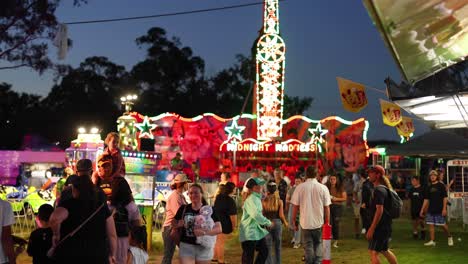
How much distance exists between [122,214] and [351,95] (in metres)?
18.2

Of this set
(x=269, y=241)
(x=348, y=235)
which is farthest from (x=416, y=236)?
(x=269, y=241)

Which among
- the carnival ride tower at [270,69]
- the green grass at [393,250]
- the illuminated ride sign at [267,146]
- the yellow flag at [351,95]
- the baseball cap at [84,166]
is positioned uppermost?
the carnival ride tower at [270,69]

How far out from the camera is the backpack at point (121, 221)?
695 cm

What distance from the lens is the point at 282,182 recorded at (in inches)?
645

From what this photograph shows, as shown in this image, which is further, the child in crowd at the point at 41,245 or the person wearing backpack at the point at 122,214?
the person wearing backpack at the point at 122,214

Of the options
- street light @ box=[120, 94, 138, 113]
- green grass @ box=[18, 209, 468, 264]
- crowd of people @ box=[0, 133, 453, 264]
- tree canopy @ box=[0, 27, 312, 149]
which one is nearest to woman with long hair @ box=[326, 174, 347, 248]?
green grass @ box=[18, 209, 468, 264]

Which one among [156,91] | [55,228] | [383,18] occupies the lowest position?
[55,228]

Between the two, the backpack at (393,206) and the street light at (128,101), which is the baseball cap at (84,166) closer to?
the backpack at (393,206)

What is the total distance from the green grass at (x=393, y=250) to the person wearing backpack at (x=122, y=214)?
5.23 m

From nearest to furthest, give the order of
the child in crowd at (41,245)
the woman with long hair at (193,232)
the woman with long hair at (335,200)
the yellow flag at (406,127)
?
the child in crowd at (41,245) → the woman with long hair at (193,232) → the woman with long hair at (335,200) → the yellow flag at (406,127)

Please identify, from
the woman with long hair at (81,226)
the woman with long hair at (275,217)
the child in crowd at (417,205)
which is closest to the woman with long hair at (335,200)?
the child in crowd at (417,205)

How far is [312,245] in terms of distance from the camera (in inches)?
389

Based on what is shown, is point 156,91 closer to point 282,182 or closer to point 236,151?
point 236,151

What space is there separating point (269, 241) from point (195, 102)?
4966 centimetres
